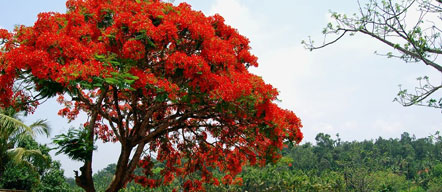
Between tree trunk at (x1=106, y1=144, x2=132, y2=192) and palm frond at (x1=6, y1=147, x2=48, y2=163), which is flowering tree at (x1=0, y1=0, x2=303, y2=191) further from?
palm frond at (x1=6, y1=147, x2=48, y2=163)

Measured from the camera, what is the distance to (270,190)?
1383 inches

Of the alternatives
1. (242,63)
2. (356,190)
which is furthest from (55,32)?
(356,190)

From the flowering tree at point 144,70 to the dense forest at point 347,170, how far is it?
281cm

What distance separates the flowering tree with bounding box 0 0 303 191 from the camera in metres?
6.73

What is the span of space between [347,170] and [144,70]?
96.9 ft

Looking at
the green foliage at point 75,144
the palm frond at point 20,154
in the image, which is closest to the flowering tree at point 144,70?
the green foliage at point 75,144

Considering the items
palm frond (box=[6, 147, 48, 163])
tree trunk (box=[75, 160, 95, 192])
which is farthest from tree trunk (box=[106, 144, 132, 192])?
palm frond (box=[6, 147, 48, 163])

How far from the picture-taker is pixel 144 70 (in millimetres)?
7762

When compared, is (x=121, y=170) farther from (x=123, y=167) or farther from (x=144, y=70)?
(x=144, y=70)

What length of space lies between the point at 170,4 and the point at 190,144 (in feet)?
12.7

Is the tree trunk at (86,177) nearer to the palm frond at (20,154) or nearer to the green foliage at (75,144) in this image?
the green foliage at (75,144)

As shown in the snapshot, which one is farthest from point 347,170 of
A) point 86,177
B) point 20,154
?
point 86,177

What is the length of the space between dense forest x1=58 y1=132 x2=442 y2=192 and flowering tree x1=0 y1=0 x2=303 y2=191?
281 centimetres

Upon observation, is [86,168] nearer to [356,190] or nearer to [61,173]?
[61,173]
